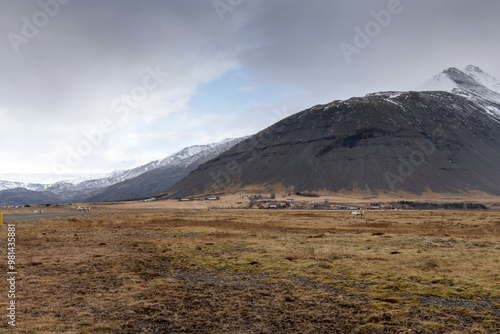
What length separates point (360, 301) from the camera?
504 inches

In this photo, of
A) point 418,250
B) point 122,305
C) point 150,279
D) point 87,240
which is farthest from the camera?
point 87,240

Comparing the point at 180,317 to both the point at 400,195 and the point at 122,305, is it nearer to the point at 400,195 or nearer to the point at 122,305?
the point at 122,305

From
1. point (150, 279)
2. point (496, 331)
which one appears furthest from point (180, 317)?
point (496, 331)

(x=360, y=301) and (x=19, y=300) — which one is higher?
(x=19, y=300)

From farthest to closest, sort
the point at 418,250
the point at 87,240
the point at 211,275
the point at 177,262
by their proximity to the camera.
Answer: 1. the point at 87,240
2. the point at 418,250
3. the point at 177,262
4. the point at 211,275

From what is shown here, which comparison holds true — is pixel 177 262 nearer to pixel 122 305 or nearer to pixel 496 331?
pixel 122 305

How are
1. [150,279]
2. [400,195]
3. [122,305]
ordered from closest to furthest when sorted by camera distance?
[122,305] < [150,279] < [400,195]

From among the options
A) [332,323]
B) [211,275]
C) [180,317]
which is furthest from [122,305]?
[332,323]

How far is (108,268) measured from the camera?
19203 mm

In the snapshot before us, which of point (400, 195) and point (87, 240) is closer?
point (87, 240)

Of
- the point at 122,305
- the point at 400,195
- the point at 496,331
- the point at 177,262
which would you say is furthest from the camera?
the point at 400,195

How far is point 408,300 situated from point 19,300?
14999 millimetres

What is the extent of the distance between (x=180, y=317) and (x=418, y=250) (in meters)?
20.8

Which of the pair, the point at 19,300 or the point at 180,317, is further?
the point at 19,300
